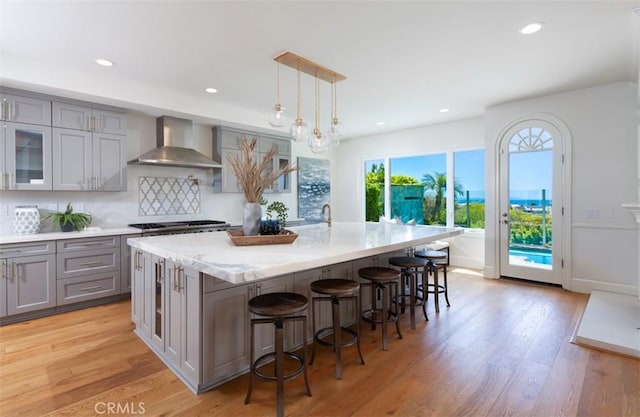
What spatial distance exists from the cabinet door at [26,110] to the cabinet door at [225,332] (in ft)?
10.3

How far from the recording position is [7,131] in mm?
3264

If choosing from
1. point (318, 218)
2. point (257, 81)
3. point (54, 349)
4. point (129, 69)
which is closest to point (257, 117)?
point (257, 81)

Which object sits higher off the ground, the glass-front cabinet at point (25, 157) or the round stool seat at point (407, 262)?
the glass-front cabinet at point (25, 157)

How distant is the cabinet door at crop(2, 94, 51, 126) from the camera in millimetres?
3275

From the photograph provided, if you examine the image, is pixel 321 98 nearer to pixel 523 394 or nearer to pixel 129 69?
pixel 129 69

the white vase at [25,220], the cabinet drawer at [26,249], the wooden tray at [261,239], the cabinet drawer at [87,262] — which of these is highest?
the white vase at [25,220]

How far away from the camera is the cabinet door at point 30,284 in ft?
10.5

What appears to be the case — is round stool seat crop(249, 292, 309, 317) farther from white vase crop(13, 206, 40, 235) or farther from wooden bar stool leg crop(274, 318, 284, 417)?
white vase crop(13, 206, 40, 235)

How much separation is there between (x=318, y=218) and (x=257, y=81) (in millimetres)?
3828

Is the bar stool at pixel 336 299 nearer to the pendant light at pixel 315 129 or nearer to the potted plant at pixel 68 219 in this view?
the pendant light at pixel 315 129

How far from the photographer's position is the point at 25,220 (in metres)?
3.51

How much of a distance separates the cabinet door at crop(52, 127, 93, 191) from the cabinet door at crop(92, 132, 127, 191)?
2.9 inches

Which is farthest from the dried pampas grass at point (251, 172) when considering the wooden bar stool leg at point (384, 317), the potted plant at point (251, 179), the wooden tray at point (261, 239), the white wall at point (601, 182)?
the white wall at point (601, 182)

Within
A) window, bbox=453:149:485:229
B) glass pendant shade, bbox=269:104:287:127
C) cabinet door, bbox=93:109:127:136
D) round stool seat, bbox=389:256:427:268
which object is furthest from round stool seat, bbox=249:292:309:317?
window, bbox=453:149:485:229
